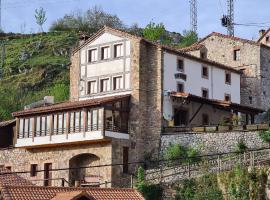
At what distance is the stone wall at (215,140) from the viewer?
4938 centimetres

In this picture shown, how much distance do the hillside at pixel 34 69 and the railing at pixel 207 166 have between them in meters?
37.8

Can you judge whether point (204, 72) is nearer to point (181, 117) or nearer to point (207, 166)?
point (181, 117)

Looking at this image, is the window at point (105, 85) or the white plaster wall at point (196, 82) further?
the window at point (105, 85)

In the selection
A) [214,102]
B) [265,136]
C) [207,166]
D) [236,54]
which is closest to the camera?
[207,166]

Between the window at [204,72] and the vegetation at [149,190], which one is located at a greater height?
the window at [204,72]

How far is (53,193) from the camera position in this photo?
39000 mm

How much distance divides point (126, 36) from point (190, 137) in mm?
9745

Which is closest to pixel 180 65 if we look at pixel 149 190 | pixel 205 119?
pixel 205 119

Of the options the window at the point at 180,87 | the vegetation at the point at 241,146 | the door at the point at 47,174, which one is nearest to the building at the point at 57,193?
the vegetation at the point at 241,146

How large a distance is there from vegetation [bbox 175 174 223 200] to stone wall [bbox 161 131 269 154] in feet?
16.2

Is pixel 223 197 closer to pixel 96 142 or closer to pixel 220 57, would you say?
pixel 96 142

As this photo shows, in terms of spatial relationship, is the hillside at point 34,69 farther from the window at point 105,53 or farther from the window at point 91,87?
the window at point 105,53

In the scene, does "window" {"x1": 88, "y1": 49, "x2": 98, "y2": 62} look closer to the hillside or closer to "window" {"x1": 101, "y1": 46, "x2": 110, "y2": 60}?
"window" {"x1": 101, "y1": 46, "x2": 110, "y2": 60}

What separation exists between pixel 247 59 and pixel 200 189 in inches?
970
